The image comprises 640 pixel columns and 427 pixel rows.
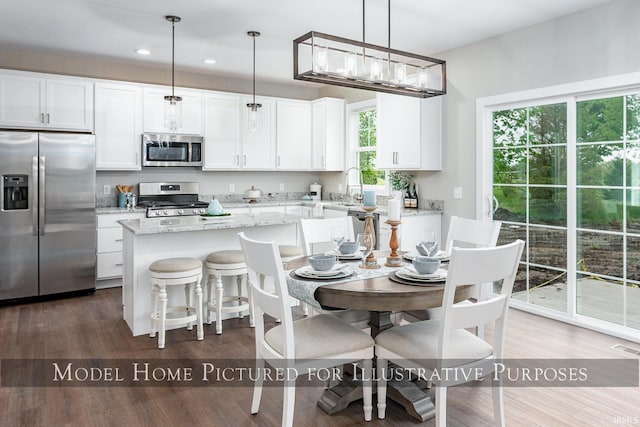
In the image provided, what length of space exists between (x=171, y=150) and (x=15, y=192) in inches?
67.8

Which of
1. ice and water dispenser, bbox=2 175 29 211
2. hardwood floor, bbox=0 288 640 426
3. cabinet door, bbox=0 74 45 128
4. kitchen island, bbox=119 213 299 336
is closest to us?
hardwood floor, bbox=0 288 640 426

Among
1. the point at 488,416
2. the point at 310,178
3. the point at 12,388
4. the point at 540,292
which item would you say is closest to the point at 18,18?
the point at 12,388

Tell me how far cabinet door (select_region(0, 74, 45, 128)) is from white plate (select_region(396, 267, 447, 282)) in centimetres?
436

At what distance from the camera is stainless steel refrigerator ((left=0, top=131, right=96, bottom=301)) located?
430 centimetres

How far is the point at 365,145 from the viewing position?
618cm

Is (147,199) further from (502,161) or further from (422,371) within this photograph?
(422,371)

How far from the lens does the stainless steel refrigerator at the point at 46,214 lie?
14.1 feet

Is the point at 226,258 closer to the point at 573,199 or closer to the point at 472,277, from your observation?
the point at 472,277

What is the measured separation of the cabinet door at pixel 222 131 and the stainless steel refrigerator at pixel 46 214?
1.47 meters

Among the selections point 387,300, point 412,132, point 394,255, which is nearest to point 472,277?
point 387,300

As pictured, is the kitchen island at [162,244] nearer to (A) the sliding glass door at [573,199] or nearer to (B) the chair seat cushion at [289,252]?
(B) the chair seat cushion at [289,252]

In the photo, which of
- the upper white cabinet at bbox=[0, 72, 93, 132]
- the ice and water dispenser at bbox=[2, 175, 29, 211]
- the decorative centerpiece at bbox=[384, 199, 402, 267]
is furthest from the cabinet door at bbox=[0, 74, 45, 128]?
the decorative centerpiece at bbox=[384, 199, 402, 267]

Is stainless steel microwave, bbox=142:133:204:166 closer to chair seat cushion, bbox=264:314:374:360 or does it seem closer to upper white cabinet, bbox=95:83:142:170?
upper white cabinet, bbox=95:83:142:170

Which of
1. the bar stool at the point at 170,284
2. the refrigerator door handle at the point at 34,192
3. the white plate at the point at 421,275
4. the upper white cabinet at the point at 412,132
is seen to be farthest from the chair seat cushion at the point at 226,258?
the upper white cabinet at the point at 412,132
